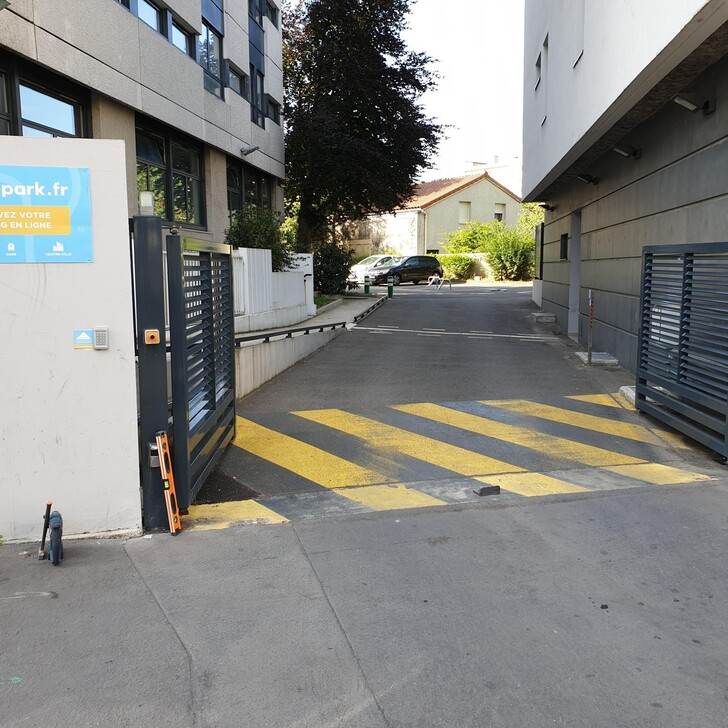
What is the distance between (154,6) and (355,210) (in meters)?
13.3

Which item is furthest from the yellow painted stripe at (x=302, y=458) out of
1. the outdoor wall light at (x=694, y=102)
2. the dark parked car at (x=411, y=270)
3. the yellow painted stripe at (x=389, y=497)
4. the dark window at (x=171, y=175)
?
the dark parked car at (x=411, y=270)

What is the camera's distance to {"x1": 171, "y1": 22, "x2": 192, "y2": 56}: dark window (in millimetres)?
15734

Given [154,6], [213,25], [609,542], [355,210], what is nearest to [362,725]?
[609,542]

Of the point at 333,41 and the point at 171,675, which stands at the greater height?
the point at 333,41

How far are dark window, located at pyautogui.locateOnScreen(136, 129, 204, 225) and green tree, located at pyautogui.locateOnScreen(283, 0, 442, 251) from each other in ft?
23.1

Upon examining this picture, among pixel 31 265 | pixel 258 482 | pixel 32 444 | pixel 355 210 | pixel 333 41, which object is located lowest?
pixel 258 482

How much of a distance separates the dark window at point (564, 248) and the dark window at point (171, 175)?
31.5 ft

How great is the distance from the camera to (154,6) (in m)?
14.9

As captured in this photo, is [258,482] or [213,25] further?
[213,25]

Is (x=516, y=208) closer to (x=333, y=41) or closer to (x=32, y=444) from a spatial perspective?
(x=333, y=41)

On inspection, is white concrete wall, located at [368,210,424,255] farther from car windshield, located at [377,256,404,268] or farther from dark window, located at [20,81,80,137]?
dark window, located at [20,81,80,137]

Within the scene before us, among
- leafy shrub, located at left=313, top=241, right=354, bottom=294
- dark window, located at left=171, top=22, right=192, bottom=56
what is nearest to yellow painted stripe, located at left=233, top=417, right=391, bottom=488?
dark window, located at left=171, top=22, right=192, bottom=56

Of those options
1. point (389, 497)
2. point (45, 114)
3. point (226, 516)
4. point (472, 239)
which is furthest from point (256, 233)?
point (472, 239)

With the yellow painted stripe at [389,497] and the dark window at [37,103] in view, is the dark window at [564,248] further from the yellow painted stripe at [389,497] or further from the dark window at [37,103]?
the yellow painted stripe at [389,497]
